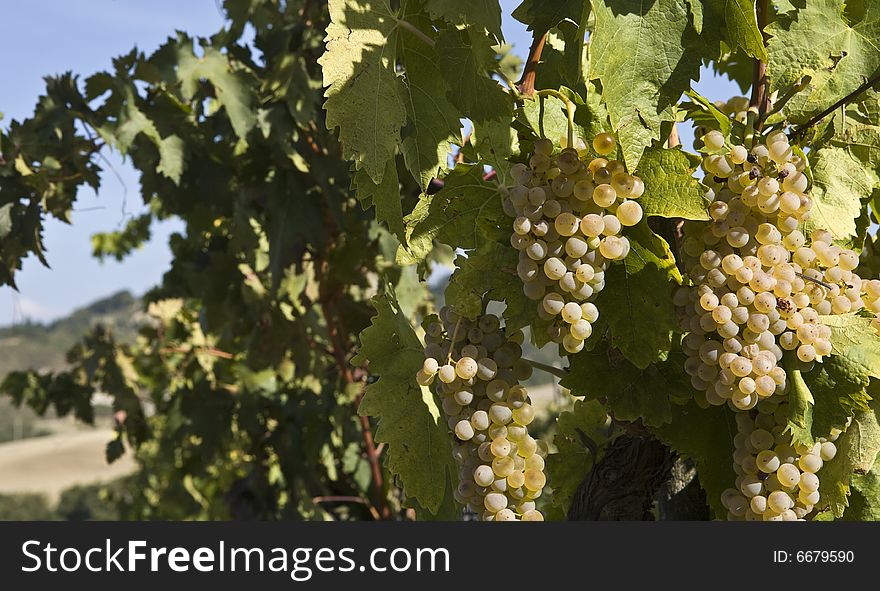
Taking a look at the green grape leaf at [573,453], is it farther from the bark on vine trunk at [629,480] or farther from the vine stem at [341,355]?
the vine stem at [341,355]

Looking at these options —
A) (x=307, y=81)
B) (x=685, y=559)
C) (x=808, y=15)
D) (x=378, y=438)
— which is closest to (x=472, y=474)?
(x=378, y=438)

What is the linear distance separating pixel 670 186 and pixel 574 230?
14cm

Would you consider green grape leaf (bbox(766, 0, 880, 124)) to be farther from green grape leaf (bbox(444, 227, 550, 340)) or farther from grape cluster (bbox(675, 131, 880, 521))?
green grape leaf (bbox(444, 227, 550, 340))

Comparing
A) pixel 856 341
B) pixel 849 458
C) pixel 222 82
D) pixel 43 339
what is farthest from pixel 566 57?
pixel 43 339

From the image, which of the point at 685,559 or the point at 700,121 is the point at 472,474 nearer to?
the point at 685,559

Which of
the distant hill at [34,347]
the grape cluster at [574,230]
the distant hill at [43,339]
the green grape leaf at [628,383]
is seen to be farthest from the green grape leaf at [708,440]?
the distant hill at [43,339]

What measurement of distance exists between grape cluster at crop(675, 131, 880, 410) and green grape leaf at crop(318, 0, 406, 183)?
39 centimetres

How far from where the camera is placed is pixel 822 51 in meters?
1.15

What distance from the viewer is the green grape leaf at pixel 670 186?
106 cm

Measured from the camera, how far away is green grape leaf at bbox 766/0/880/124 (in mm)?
1123

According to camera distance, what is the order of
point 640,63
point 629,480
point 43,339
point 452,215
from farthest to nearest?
point 43,339 → point 629,480 → point 452,215 → point 640,63

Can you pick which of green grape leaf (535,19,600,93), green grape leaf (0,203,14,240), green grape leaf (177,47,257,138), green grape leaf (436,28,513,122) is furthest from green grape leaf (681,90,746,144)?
green grape leaf (0,203,14,240)

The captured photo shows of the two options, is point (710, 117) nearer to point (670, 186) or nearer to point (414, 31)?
point (670, 186)

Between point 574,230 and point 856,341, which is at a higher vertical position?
point 574,230
